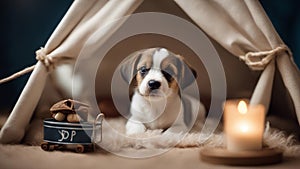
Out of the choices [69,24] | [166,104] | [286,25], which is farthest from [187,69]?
[286,25]

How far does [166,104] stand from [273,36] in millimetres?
353

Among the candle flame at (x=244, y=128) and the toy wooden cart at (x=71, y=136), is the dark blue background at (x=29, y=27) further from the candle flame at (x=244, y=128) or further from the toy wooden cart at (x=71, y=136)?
the candle flame at (x=244, y=128)

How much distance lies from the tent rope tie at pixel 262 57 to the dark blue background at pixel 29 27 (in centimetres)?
43

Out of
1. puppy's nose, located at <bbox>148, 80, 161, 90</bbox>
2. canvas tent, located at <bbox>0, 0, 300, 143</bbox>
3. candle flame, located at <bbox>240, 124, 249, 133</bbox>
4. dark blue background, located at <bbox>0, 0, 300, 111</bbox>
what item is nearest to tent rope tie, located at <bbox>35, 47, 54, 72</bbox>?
canvas tent, located at <bbox>0, 0, 300, 143</bbox>

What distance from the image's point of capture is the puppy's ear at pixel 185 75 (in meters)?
1.34

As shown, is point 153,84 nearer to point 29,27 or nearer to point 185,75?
point 185,75

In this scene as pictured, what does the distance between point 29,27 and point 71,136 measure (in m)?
0.73

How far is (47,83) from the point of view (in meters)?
1.33

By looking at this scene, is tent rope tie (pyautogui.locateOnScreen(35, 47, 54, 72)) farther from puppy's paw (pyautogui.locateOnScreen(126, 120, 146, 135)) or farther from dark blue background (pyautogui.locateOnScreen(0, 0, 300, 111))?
dark blue background (pyautogui.locateOnScreen(0, 0, 300, 111))

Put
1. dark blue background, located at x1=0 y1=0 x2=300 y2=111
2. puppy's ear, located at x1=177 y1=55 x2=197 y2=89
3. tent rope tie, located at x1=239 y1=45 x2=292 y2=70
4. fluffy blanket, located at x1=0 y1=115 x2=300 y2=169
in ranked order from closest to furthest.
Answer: fluffy blanket, located at x1=0 y1=115 x2=300 y2=169 → tent rope tie, located at x1=239 y1=45 x2=292 y2=70 → puppy's ear, located at x1=177 y1=55 x2=197 y2=89 → dark blue background, located at x1=0 y1=0 x2=300 y2=111

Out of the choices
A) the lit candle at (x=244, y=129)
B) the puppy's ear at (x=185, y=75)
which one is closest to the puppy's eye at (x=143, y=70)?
the puppy's ear at (x=185, y=75)

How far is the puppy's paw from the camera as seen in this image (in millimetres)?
1280

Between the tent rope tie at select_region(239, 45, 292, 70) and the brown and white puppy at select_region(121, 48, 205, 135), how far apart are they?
0.18 meters

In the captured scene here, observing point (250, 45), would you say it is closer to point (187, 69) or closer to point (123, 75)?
point (187, 69)
